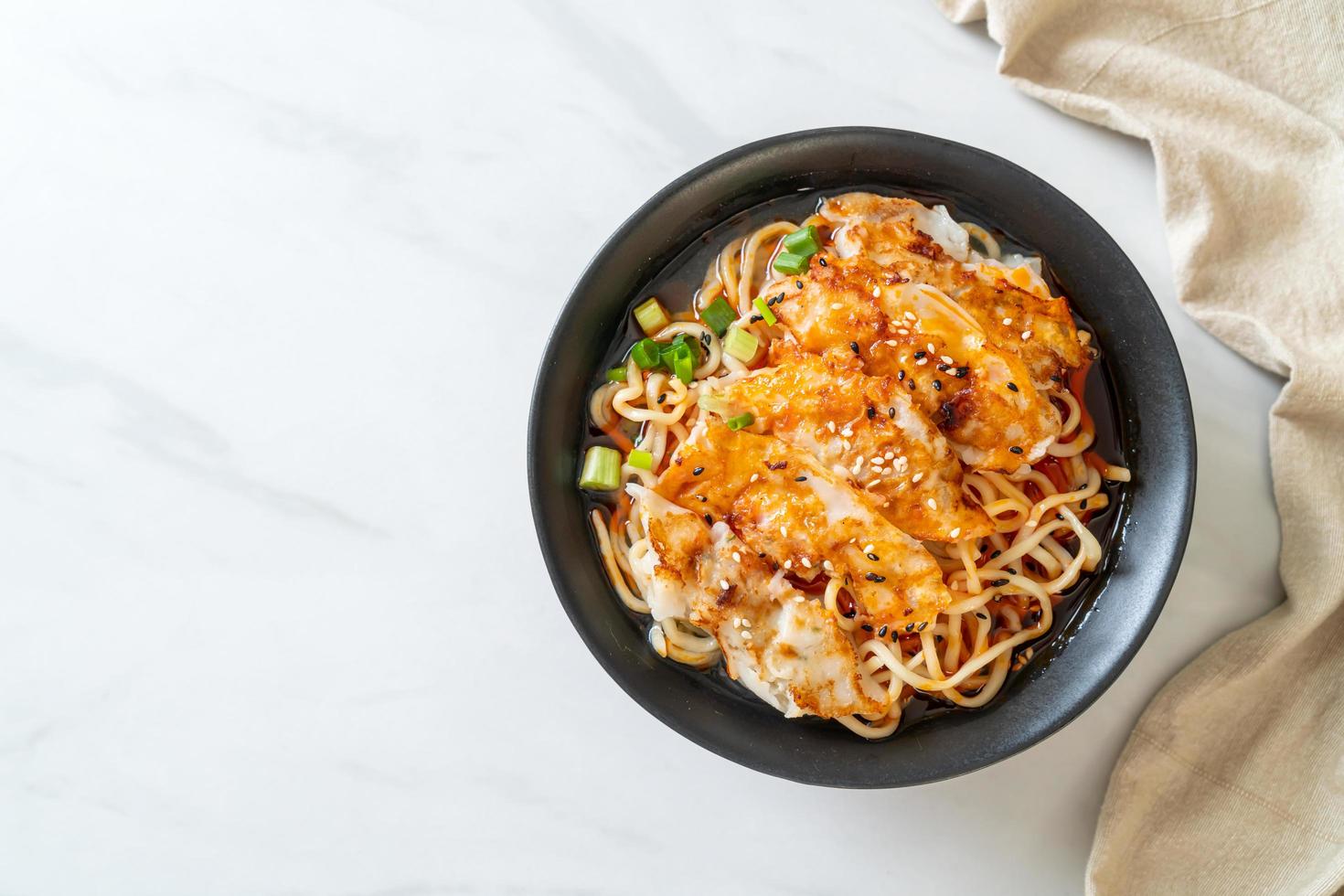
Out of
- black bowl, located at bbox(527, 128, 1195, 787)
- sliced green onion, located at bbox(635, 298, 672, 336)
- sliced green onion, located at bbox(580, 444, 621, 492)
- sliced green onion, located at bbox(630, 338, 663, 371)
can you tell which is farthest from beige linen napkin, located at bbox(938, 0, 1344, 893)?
sliced green onion, located at bbox(580, 444, 621, 492)

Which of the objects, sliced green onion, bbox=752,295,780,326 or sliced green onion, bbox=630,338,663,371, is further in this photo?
sliced green onion, bbox=630,338,663,371

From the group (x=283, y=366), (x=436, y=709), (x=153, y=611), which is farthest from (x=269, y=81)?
(x=436, y=709)

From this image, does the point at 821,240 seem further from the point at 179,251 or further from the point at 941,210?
the point at 179,251

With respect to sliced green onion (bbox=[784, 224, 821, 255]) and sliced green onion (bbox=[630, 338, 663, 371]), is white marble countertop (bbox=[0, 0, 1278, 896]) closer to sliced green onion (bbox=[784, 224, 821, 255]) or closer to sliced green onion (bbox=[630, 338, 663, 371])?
sliced green onion (bbox=[630, 338, 663, 371])

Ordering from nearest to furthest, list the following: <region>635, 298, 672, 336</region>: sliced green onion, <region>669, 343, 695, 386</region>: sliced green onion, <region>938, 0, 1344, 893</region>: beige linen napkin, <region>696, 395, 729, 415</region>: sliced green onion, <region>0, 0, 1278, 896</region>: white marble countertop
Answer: <region>696, 395, 729, 415</region>: sliced green onion, <region>669, 343, 695, 386</region>: sliced green onion, <region>635, 298, 672, 336</region>: sliced green onion, <region>938, 0, 1344, 893</region>: beige linen napkin, <region>0, 0, 1278, 896</region>: white marble countertop

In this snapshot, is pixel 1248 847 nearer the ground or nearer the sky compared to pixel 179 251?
nearer the sky

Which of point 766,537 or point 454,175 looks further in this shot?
point 454,175

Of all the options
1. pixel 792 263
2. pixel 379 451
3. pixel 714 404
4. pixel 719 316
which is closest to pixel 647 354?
pixel 719 316

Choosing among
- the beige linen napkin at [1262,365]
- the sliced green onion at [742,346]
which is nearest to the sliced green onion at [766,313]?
the sliced green onion at [742,346]
